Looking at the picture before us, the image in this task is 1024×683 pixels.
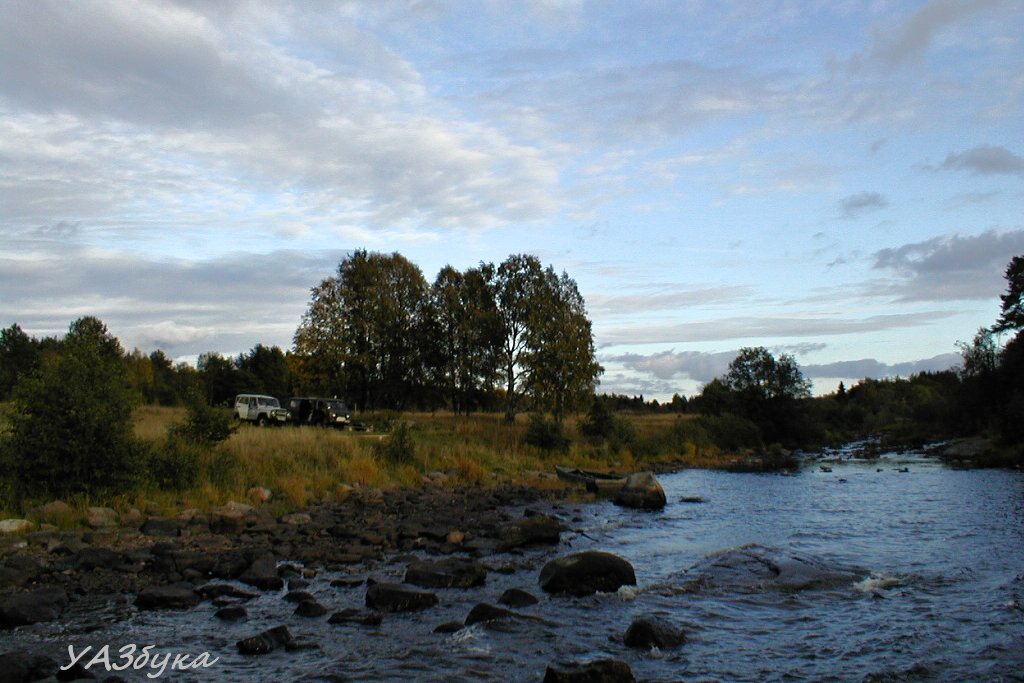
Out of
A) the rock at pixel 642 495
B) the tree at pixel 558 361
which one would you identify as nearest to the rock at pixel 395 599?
the rock at pixel 642 495

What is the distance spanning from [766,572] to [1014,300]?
59.1m

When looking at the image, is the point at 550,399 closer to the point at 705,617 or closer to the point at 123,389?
the point at 123,389

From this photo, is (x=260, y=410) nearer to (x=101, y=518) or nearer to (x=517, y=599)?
(x=101, y=518)

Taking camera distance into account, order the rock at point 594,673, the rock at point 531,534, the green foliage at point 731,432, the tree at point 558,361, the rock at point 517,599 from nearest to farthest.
A: 1. the rock at point 594,673
2. the rock at point 517,599
3. the rock at point 531,534
4. the tree at point 558,361
5. the green foliage at point 731,432

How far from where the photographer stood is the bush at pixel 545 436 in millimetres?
43344

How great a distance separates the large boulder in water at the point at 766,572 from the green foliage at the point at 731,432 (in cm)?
4865

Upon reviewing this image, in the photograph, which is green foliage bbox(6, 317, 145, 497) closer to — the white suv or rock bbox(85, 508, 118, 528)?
rock bbox(85, 508, 118, 528)

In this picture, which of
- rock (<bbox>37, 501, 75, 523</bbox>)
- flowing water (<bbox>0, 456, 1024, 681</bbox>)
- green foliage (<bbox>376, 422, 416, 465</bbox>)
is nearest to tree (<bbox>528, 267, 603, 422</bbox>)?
green foliage (<bbox>376, 422, 416, 465</bbox>)

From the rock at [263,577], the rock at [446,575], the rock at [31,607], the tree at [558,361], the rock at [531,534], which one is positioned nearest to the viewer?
the rock at [31,607]

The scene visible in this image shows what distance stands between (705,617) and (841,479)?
99.1 feet

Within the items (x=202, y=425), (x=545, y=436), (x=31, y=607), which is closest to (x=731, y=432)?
(x=545, y=436)

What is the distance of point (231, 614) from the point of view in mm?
10844

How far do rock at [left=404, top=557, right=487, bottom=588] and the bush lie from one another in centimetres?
2923

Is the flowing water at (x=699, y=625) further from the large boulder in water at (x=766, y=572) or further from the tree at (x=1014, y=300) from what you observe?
the tree at (x=1014, y=300)
